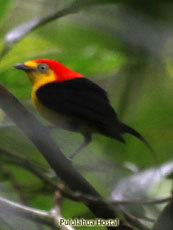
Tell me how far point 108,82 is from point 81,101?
72mm

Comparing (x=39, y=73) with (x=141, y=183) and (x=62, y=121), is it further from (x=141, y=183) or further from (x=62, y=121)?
(x=141, y=183)

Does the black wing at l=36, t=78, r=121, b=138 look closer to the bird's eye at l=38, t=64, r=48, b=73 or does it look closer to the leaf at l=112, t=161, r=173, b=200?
the bird's eye at l=38, t=64, r=48, b=73

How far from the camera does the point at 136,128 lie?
15.9 inches

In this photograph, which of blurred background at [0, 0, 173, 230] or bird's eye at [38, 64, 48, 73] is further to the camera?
bird's eye at [38, 64, 48, 73]

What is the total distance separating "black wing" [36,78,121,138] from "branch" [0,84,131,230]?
0.04 meters

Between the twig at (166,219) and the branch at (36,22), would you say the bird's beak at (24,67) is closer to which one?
the branch at (36,22)

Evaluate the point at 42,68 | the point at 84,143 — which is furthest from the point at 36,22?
the point at 84,143

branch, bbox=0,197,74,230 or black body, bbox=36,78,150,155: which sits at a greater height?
black body, bbox=36,78,150,155

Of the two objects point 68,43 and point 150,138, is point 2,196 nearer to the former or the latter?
point 150,138

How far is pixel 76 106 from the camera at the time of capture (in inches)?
15.2

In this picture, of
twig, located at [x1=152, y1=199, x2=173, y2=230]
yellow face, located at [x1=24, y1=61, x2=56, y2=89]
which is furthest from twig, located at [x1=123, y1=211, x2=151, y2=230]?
yellow face, located at [x1=24, y1=61, x2=56, y2=89]

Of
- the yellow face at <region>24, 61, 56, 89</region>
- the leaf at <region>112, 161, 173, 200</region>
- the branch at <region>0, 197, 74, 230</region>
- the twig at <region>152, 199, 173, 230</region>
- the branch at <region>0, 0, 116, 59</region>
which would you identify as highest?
the branch at <region>0, 0, 116, 59</region>

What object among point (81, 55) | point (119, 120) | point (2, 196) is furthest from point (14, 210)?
point (81, 55)

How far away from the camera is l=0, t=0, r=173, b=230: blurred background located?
1.11ft
